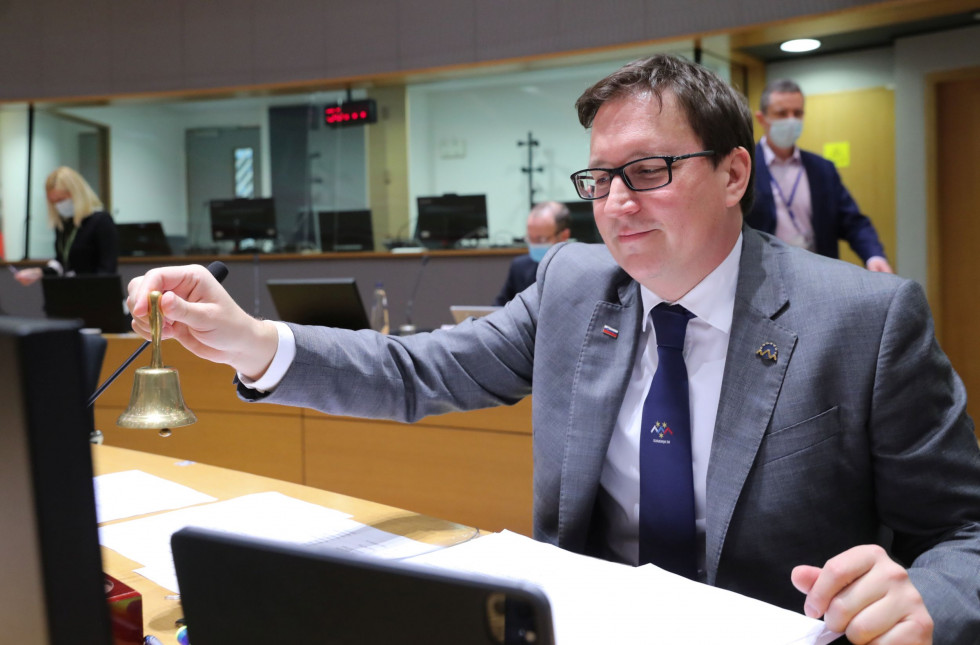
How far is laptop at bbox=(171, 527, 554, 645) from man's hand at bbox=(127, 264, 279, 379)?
2.07 ft

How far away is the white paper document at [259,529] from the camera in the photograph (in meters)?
1.15

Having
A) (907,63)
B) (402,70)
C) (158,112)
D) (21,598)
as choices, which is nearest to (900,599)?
(21,598)

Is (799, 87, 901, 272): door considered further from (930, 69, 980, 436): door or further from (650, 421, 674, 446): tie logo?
(650, 421, 674, 446): tie logo

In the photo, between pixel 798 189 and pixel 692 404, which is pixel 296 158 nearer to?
pixel 798 189

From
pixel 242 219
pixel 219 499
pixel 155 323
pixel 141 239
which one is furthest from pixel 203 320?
pixel 141 239

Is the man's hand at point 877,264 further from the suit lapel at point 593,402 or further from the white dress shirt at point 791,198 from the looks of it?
the suit lapel at point 593,402

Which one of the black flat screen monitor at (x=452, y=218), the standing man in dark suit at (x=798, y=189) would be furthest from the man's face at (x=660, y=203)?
the black flat screen monitor at (x=452, y=218)

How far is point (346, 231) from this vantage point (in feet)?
24.3

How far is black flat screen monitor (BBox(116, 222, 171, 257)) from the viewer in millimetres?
7598

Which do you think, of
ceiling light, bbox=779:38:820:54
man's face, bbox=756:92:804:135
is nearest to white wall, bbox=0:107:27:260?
ceiling light, bbox=779:38:820:54

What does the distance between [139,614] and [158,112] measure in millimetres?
8476

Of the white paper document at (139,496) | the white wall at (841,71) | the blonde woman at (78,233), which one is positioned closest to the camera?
the white paper document at (139,496)

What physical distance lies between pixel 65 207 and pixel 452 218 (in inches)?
110

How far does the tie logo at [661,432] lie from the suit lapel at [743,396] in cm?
8
